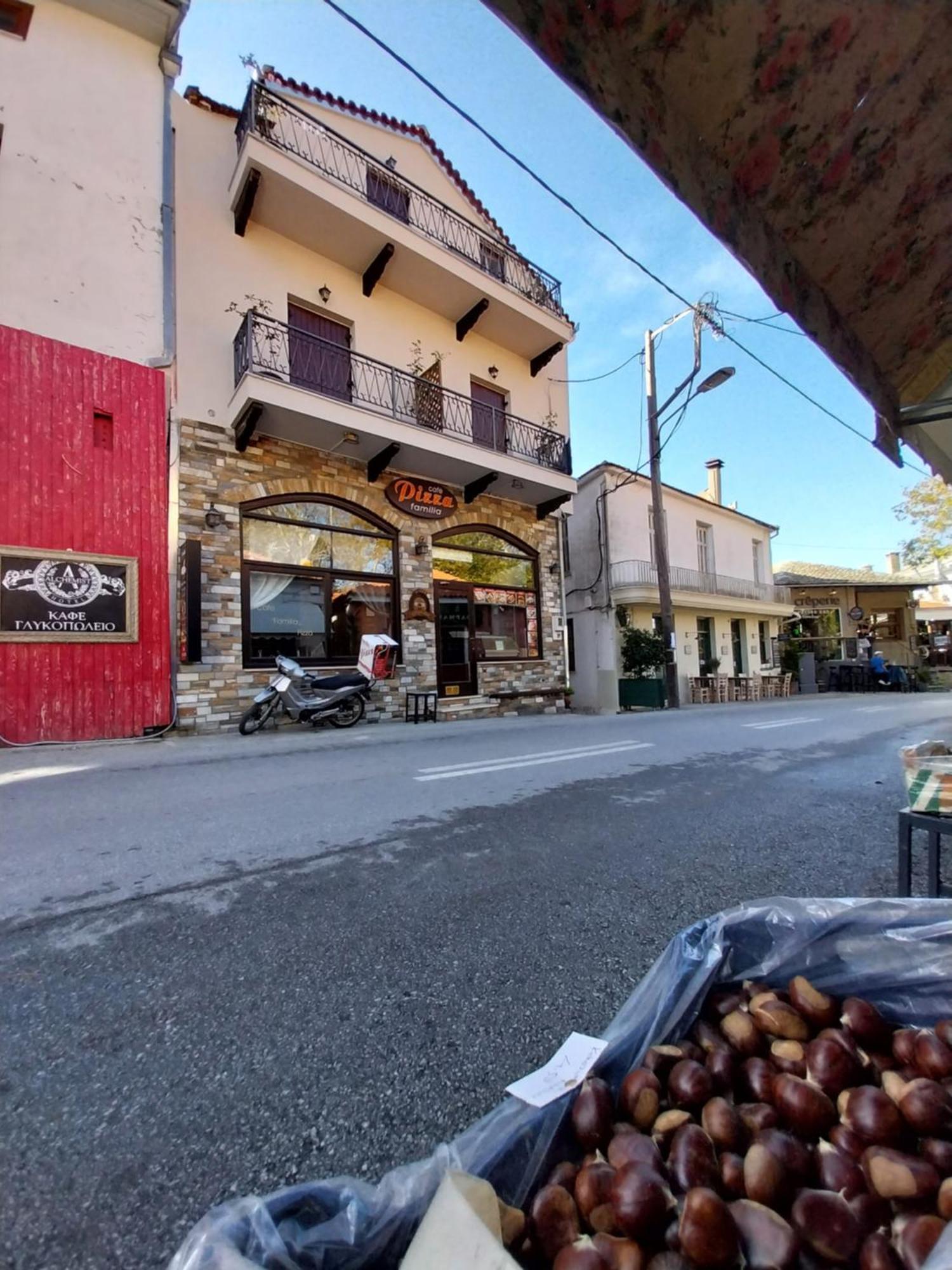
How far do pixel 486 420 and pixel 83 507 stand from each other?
7131 mm

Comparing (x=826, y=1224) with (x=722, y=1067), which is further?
(x=722, y=1067)

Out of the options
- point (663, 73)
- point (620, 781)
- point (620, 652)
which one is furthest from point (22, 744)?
point (620, 652)

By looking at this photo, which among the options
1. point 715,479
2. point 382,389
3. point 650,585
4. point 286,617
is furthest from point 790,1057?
point 715,479

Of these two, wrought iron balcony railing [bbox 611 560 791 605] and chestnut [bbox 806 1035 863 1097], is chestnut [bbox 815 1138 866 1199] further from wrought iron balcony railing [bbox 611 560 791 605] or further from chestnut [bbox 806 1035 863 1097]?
wrought iron balcony railing [bbox 611 560 791 605]

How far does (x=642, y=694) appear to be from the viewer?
43.6 feet

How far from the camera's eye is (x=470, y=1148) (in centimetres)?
87

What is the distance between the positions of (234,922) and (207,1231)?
1.43 metres

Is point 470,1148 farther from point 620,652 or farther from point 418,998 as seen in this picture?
point 620,652

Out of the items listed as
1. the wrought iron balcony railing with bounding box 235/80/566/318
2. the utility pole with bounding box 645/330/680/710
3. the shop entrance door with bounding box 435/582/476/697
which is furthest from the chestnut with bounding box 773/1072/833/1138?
the utility pole with bounding box 645/330/680/710

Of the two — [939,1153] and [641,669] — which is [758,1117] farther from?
[641,669]

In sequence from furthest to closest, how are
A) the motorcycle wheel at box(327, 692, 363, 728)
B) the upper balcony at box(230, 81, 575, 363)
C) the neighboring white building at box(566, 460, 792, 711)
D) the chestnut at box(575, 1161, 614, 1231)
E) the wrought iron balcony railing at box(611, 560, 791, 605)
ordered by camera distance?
the wrought iron balcony railing at box(611, 560, 791, 605) → the neighboring white building at box(566, 460, 792, 711) → the motorcycle wheel at box(327, 692, 363, 728) → the upper balcony at box(230, 81, 575, 363) → the chestnut at box(575, 1161, 614, 1231)

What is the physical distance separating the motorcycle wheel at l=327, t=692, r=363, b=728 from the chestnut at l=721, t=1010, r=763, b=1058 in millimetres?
7417

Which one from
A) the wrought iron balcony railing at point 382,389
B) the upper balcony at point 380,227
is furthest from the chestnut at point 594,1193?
the upper balcony at point 380,227

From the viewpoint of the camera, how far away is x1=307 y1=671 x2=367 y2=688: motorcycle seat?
26.7 ft
